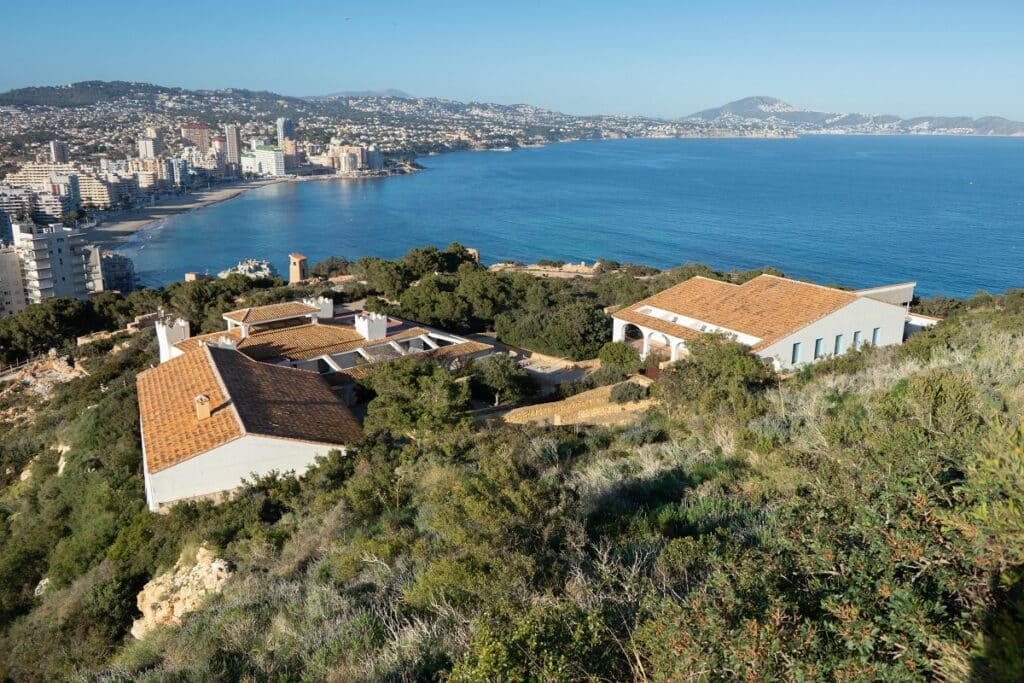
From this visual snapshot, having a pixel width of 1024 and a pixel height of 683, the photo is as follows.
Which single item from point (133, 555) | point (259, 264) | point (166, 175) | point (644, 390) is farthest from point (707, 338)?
point (166, 175)

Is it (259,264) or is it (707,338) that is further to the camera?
(259,264)

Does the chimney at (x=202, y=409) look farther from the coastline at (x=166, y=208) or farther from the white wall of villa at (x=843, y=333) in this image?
the coastline at (x=166, y=208)

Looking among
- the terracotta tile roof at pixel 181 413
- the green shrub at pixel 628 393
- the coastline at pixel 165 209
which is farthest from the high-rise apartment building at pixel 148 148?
the green shrub at pixel 628 393

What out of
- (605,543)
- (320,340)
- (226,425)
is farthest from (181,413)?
(605,543)

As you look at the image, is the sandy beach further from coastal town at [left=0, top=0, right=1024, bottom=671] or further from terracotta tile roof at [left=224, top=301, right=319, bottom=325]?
terracotta tile roof at [left=224, top=301, right=319, bottom=325]

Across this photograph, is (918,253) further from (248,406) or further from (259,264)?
(248,406)

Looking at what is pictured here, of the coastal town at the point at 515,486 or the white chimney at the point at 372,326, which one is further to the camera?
the white chimney at the point at 372,326
